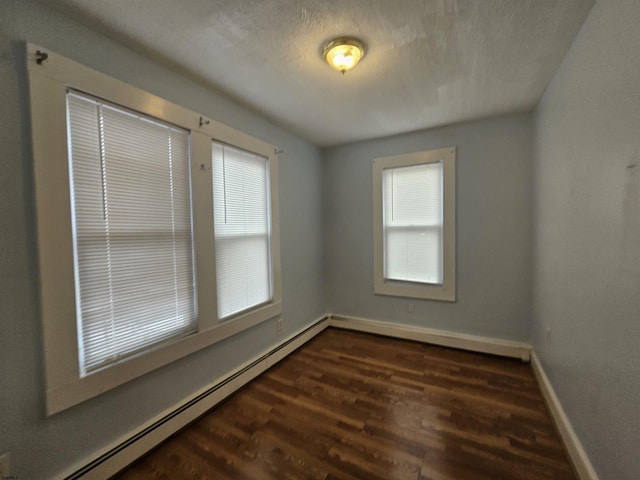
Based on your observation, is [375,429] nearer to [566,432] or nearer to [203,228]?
[566,432]

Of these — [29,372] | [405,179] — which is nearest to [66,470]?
[29,372]

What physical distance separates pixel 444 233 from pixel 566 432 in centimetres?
179

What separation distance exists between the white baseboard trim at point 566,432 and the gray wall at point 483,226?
0.68 m

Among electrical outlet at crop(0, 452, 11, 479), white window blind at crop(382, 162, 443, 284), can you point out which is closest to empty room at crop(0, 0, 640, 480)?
electrical outlet at crop(0, 452, 11, 479)

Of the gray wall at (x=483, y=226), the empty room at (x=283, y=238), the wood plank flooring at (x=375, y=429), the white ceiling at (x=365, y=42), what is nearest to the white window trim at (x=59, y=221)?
the empty room at (x=283, y=238)

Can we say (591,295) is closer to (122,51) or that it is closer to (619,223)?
(619,223)

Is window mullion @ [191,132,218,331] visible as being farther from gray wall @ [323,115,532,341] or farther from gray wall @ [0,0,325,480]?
gray wall @ [323,115,532,341]

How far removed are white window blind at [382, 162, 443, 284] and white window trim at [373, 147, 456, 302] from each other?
5cm

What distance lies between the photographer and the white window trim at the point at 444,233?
9.02ft

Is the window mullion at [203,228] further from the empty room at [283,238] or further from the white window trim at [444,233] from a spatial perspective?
the white window trim at [444,233]

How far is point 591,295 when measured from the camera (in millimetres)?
1259

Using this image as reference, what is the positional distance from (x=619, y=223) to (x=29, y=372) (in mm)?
2638

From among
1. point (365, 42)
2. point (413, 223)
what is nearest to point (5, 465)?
point (365, 42)

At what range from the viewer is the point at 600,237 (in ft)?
3.86
